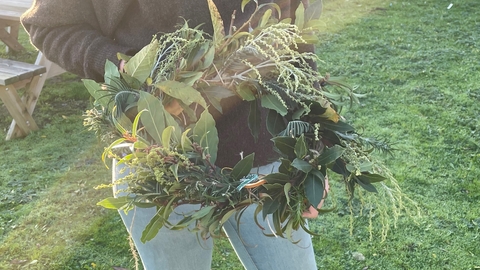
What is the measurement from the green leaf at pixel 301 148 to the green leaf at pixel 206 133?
15 centimetres

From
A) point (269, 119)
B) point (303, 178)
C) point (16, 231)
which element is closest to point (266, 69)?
point (269, 119)

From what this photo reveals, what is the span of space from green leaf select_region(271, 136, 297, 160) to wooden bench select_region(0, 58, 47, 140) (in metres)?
3.06

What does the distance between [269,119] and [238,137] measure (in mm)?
258

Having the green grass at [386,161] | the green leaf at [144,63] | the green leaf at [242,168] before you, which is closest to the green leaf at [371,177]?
the green leaf at [242,168]

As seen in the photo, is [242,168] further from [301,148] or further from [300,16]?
[300,16]

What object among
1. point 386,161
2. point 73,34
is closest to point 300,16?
point 73,34

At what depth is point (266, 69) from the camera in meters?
0.92

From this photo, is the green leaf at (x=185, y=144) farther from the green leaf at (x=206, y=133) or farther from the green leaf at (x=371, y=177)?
the green leaf at (x=371, y=177)

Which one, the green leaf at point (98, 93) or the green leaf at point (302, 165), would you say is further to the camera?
the green leaf at point (98, 93)

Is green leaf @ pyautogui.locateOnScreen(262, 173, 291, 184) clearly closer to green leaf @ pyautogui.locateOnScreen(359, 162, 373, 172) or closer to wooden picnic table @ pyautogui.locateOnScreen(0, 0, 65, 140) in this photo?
green leaf @ pyautogui.locateOnScreen(359, 162, 373, 172)

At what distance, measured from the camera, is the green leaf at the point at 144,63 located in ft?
3.01

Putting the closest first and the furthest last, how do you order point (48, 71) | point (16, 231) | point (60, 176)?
point (16, 231) < point (60, 176) < point (48, 71)

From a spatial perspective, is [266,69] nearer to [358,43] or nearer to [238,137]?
[238,137]

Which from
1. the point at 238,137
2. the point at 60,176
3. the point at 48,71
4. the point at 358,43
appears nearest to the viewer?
the point at 238,137
